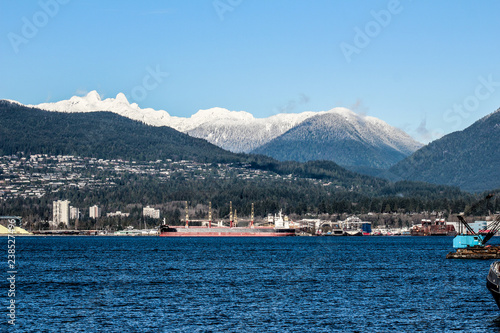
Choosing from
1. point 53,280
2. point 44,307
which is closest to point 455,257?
point 53,280

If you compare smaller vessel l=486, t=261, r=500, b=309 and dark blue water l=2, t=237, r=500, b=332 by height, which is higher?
smaller vessel l=486, t=261, r=500, b=309

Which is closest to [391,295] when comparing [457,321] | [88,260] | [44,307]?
[457,321]

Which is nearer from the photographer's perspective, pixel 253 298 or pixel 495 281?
pixel 495 281

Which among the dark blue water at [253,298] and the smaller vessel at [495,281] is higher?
the smaller vessel at [495,281]

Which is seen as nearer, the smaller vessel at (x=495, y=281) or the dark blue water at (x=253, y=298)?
the dark blue water at (x=253, y=298)

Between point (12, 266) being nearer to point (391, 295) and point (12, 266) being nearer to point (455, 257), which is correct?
point (391, 295)

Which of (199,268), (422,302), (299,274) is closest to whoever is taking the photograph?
(422,302)

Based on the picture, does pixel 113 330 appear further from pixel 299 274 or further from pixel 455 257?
pixel 455 257

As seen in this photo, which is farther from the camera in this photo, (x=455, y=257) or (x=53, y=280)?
(x=455, y=257)

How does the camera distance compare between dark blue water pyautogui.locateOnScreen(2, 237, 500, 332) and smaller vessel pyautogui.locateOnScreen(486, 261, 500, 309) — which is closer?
dark blue water pyautogui.locateOnScreen(2, 237, 500, 332)

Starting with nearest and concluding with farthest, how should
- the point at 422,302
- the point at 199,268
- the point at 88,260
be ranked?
the point at 422,302, the point at 199,268, the point at 88,260

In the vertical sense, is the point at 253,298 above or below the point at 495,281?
below

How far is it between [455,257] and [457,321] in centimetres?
7851

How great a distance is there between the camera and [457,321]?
60.5 metres
